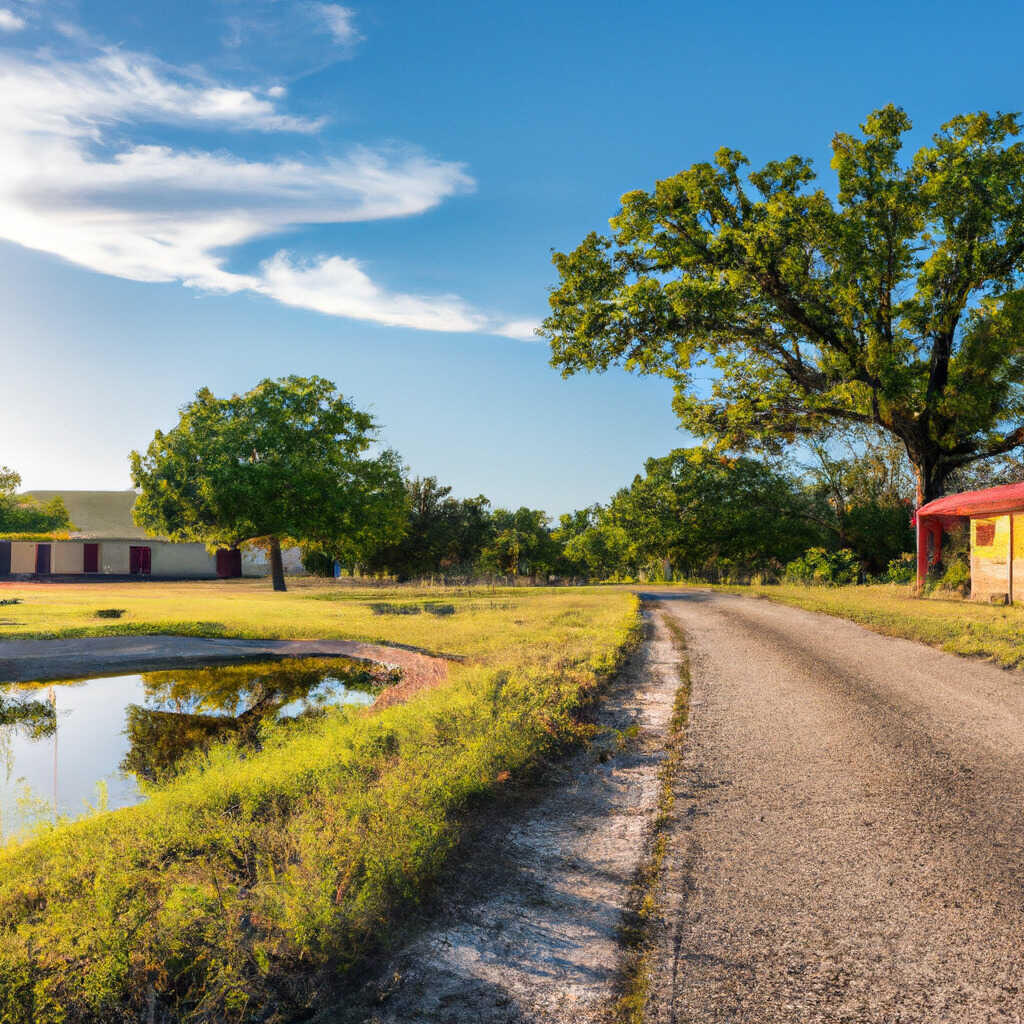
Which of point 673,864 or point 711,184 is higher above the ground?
point 711,184

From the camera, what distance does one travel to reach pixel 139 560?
49.6m

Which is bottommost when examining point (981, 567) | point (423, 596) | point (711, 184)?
point (423, 596)

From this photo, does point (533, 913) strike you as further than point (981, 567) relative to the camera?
No

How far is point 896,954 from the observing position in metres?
3.02

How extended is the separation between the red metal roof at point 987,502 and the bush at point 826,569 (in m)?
6.93

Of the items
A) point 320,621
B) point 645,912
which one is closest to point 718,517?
point 320,621

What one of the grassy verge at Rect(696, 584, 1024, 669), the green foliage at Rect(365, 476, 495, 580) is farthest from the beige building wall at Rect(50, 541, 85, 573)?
the grassy verge at Rect(696, 584, 1024, 669)

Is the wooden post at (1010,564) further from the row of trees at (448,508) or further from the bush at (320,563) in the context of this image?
the bush at (320,563)

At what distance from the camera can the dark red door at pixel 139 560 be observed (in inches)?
1945

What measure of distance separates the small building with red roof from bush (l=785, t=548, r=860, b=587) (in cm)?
679

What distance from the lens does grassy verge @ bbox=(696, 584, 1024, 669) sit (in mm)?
11039

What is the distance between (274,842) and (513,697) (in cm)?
377

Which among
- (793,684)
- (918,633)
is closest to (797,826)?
(793,684)

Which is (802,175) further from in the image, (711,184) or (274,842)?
(274,842)
